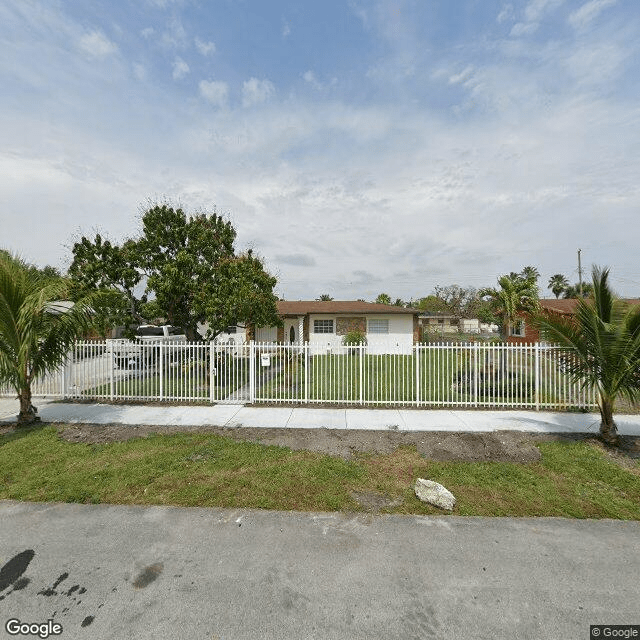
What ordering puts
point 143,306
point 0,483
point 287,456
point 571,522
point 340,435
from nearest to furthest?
point 571,522, point 0,483, point 287,456, point 340,435, point 143,306

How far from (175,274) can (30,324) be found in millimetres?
4806

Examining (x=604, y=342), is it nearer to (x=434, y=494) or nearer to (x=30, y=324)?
(x=434, y=494)

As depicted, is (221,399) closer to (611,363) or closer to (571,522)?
(571,522)

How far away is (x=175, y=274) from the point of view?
10.8m

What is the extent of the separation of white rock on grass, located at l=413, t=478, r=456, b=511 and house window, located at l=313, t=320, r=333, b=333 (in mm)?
17476

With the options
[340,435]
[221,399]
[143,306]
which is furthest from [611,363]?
[143,306]

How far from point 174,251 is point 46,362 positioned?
19.7ft

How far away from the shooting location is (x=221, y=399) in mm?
8969

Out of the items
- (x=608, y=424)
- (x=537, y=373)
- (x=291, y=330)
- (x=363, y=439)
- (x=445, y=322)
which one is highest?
(x=445, y=322)

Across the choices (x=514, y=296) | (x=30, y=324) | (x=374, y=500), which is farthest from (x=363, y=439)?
(x=514, y=296)

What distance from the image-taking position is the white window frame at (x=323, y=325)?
71.6 ft

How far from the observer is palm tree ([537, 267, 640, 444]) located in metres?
5.55

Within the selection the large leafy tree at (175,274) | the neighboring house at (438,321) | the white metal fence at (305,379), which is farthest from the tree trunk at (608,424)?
the neighboring house at (438,321)

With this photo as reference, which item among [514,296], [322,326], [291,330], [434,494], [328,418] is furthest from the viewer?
[291,330]
